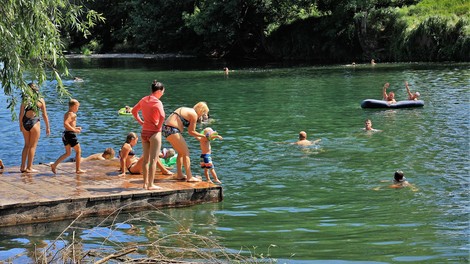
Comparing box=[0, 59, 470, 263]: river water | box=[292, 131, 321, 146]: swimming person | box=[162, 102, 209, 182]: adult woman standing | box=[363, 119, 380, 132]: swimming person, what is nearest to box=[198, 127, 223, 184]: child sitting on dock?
box=[162, 102, 209, 182]: adult woman standing

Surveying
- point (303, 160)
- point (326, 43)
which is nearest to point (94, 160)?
point (303, 160)

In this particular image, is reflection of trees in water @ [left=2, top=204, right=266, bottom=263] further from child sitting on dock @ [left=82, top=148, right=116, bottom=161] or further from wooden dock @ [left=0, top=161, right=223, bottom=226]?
child sitting on dock @ [left=82, top=148, right=116, bottom=161]

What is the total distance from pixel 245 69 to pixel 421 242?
43.2 m

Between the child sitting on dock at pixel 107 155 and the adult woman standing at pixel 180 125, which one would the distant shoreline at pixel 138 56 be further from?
the adult woman standing at pixel 180 125

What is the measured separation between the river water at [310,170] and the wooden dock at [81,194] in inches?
8.9

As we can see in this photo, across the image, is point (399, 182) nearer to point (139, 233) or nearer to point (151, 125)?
point (151, 125)

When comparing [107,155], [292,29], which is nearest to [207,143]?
[107,155]

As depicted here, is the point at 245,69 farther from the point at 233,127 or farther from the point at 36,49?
the point at 36,49

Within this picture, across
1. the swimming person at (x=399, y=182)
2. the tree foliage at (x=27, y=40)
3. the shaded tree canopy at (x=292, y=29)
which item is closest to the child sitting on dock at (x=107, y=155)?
the tree foliage at (x=27, y=40)

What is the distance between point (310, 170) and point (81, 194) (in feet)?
21.8

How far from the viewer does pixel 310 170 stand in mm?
17547

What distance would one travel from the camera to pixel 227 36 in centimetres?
6669

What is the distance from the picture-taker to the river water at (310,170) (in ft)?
36.6

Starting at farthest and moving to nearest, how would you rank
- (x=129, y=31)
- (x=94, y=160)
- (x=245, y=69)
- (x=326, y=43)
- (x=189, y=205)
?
1. (x=129, y=31)
2. (x=326, y=43)
3. (x=245, y=69)
4. (x=94, y=160)
5. (x=189, y=205)
